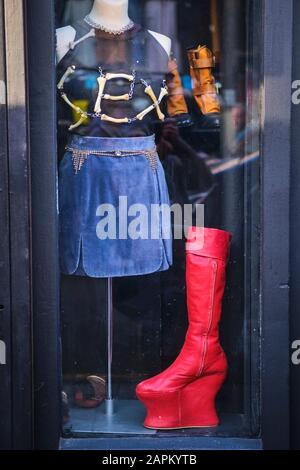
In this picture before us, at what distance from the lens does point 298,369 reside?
2.58 metres

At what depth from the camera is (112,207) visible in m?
2.74

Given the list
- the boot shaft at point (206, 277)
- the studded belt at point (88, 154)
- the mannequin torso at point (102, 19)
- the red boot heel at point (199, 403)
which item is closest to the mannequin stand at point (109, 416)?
the red boot heel at point (199, 403)

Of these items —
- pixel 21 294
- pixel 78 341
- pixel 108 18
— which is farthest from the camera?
pixel 78 341

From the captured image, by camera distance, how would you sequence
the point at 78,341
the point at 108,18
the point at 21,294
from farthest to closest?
the point at 78,341 < the point at 108,18 < the point at 21,294

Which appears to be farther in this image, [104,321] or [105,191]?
[104,321]

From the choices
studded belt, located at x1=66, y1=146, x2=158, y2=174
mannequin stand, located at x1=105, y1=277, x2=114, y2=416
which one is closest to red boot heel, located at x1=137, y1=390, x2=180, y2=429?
mannequin stand, located at x1=105, y1=277, x2=114, y2=416

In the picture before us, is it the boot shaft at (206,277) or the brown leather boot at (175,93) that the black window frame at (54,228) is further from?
the brown leather boot at (175,93)

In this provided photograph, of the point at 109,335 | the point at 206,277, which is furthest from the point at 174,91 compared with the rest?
the point at 109,335

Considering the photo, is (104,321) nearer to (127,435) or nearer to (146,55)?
(127,435)

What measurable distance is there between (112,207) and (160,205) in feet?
0.62

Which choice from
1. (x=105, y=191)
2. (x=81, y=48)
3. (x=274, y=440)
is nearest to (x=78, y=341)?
(x=105, y=191)

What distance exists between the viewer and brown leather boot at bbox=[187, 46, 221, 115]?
2.78 m

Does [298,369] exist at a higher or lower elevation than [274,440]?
higher
